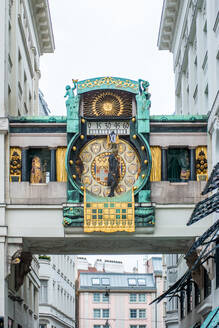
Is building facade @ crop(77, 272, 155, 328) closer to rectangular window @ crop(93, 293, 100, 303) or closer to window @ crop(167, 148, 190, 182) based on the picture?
rectangular window @ crop(93, 293, 100, 303)

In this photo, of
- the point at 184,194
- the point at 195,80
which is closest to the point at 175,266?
the point at 195,80

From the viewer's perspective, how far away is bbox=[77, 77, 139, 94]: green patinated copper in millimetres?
39875

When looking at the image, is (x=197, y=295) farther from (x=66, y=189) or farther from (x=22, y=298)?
(x=66, y=189)

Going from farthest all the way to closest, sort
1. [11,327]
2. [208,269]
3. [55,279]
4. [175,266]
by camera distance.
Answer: [55,279] → [175,266] → [11,327] → [208,269]

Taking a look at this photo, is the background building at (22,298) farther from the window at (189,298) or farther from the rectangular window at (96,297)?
the rectangular window at (96,297)

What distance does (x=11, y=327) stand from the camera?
44.2 m

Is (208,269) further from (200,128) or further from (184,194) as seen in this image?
(200,128)

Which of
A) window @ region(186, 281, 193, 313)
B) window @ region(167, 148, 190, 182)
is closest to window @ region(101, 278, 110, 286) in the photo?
window @ region(186, 281, 193, 313)

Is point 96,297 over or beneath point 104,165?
beneath

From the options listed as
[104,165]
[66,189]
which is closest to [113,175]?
[104,165]

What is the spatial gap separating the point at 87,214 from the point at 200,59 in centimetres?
1163

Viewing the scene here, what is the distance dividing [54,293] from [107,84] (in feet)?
141

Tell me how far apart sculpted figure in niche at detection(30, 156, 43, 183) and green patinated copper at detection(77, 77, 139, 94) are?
12.8 feet

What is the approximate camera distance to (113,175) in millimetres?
39500
